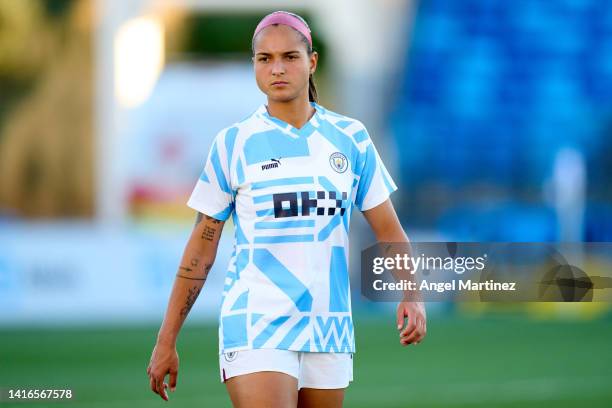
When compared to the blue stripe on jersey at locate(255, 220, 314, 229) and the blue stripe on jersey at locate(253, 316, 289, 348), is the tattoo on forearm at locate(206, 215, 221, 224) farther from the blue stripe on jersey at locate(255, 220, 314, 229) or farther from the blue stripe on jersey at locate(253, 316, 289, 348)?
the blue stripe on jersey at locate(253, 316, 289, 348)

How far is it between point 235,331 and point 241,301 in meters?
0.12

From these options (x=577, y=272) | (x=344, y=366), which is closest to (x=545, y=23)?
(x=577, y=272)

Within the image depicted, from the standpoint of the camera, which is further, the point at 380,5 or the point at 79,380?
the point at 380,5

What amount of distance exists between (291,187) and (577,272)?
8.07ft

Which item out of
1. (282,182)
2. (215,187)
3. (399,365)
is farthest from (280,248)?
(399,365)

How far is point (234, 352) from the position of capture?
5137 millimetres

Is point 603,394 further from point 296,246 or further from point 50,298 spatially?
point 50,298

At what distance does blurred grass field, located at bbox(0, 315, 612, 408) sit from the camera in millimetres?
11453

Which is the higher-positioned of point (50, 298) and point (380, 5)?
point (380, 5)

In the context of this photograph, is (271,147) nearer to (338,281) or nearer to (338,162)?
(338,162)

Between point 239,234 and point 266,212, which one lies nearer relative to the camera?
point 266,212

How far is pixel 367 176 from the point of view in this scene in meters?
5.39

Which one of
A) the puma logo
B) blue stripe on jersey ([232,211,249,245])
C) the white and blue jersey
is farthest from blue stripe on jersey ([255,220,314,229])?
the puma logo

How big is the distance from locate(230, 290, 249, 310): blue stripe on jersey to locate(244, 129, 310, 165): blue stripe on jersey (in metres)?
0.51
